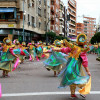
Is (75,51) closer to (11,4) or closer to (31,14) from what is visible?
(11,4)

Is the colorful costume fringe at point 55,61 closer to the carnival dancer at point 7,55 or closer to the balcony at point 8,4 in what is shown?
the carnival dancer at point 7,55

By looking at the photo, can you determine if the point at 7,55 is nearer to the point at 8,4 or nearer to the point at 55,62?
the point at 55,62

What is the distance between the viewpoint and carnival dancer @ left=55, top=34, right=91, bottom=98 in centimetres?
669

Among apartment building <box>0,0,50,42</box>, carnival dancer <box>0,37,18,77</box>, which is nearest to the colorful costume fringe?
carnival dancer <box>0,37,18,77</box>

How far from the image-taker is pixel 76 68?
686 cm

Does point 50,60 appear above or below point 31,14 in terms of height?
below

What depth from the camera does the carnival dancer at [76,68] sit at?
6.69 m

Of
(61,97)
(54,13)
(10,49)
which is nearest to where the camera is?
(61,97)

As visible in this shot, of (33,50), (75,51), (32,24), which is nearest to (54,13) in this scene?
(32,24)

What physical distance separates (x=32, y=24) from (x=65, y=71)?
34469 mm

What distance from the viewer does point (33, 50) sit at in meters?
24.7

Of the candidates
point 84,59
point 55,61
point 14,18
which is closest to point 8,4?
point 14,18

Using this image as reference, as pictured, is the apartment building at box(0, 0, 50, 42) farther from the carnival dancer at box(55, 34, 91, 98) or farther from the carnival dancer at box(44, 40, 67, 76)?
the carnival dancer at box(55, 34, 91, 98)

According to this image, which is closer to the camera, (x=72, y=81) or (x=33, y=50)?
(x=72, y=81)
